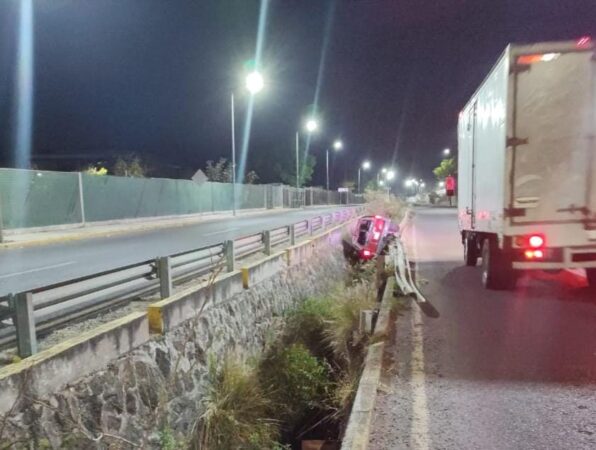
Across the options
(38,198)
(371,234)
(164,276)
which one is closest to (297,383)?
(164,276)

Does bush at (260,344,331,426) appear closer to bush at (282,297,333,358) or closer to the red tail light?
bush at (282,297,333,358)

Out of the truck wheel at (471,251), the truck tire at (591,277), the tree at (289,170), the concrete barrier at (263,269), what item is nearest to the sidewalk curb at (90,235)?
the concrete barrier at (263,269)

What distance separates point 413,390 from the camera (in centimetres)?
492

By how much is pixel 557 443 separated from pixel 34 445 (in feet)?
12.8

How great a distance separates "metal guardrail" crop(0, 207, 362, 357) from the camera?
414 cm

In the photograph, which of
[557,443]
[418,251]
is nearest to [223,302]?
[557,443]

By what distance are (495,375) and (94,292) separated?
168 inches

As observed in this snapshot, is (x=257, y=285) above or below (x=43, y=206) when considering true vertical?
below

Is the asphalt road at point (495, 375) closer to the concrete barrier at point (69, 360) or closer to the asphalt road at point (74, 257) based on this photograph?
the concrete barrier at point (69, 360)

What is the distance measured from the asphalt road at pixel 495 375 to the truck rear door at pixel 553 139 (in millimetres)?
1550

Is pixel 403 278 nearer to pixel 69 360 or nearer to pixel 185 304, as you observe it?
pixel 185 304

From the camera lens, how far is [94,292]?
5352mm

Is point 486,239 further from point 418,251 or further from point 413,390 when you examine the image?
point 418,251

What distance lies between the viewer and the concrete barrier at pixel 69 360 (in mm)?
3734
